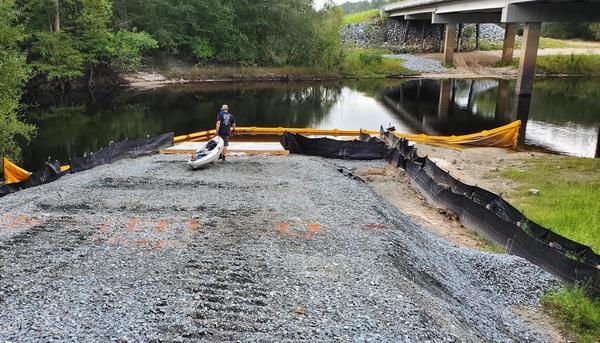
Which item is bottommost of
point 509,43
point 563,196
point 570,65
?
point 563,196

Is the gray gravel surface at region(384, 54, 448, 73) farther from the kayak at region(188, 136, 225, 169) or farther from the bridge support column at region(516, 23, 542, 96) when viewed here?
the kayak at region(188, 136, 225, 169)

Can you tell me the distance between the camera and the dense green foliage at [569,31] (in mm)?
76875

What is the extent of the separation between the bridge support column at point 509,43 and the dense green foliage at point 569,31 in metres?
19.1

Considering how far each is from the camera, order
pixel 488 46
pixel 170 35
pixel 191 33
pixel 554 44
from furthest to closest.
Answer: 1. pixel 488 46
2. pixel 554 44
3. pixel 191 33
4. pixel 170 35

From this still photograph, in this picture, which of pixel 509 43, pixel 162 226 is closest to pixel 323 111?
pixel 162 226

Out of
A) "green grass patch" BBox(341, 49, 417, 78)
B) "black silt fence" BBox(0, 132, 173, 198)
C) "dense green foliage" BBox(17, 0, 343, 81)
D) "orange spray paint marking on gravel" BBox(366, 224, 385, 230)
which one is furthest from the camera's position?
"green grass patch" BBox(341, 49, 417, 78)

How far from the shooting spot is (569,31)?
Result: 7881 centimetres

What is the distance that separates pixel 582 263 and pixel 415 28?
79.4m

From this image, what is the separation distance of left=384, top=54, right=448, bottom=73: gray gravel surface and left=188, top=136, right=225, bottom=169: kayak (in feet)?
174

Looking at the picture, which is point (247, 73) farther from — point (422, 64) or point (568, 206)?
point (568, 206)

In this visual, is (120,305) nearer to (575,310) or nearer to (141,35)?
(575,310)

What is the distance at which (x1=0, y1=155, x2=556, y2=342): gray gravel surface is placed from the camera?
741 cm

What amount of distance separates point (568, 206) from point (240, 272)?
11363 mm

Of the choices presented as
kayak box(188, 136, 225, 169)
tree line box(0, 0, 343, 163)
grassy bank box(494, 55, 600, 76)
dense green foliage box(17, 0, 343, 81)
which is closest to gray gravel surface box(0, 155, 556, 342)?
kayak box(188, 136, 225, 169)
